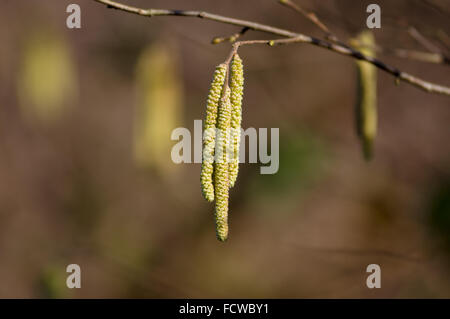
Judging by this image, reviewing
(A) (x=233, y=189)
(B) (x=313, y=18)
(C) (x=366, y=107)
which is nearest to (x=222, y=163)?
(B) (x=313, y=18)

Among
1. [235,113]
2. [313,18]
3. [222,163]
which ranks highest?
[313,18]

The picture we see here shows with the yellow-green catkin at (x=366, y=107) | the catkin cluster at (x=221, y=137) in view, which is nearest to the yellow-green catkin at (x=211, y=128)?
the catkin cluster at (x=221, y=137)

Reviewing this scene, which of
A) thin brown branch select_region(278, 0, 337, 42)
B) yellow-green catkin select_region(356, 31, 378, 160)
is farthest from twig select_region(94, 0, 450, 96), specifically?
yellow-green catkin select_region(356, 31, 378, 160)

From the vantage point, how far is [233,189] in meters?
4.74

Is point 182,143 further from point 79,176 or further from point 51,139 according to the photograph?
point 51,139

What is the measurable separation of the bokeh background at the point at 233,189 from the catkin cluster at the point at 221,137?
114 inches

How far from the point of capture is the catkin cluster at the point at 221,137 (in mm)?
1051

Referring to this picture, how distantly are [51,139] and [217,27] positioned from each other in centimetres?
179

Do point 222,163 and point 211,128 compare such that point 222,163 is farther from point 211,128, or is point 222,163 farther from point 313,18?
point 313,18

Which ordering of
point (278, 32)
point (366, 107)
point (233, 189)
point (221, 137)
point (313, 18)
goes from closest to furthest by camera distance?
1. point (221, 137)
2. point (278, 32)
3. point (313, 18)
4. point (366, 107)
5. point (233, 189)

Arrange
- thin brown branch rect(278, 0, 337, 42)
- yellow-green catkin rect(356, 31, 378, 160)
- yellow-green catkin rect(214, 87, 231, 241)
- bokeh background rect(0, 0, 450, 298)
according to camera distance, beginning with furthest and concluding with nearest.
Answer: bokeh background rect(0, 0, 450, 298) → yellow-green catkin rect(356, 31, 378, 160) → thin brown branch rect(278, 0, 337, 42) → yellow-green catkin rect(214, 87, 231, 241)

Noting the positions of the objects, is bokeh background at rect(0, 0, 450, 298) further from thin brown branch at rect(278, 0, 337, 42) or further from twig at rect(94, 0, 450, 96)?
twig at rect(94, 0, 450, 96)

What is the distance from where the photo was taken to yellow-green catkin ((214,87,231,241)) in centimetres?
104

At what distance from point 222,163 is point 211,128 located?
7 centimetres
